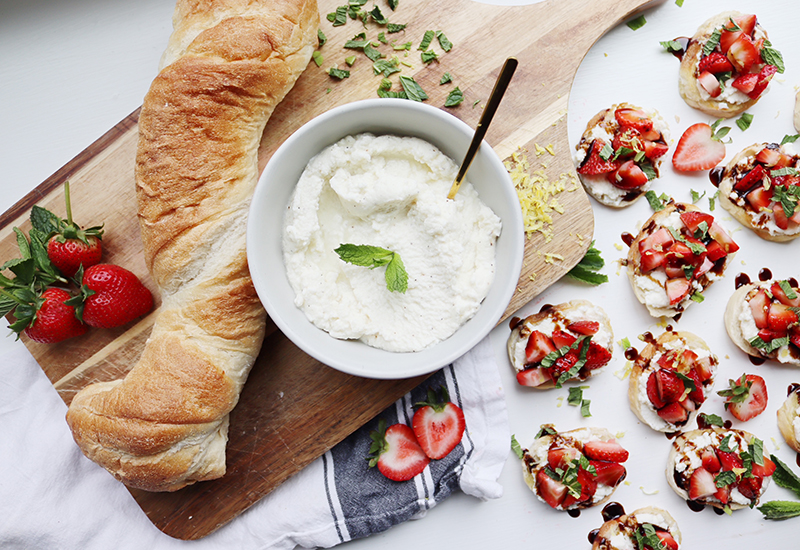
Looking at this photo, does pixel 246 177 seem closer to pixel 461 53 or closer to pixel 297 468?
pixel 461 53

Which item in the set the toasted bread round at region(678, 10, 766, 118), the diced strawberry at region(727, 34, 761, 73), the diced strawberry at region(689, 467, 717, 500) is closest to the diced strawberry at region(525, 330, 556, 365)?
the diced strawberry at region(689, 467, 717, 500)

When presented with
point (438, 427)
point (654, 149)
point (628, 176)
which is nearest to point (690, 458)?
point (438, 427)

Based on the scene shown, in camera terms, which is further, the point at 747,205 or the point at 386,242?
the point at 747,205

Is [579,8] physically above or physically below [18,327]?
below

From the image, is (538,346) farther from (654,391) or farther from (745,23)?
(745,23)

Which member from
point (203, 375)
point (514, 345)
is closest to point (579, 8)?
point (514, 345)

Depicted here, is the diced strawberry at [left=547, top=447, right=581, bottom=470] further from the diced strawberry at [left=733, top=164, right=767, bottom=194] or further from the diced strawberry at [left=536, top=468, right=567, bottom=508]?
the diced strawberry at [left=733, top=164, right=767, bottom=194]
